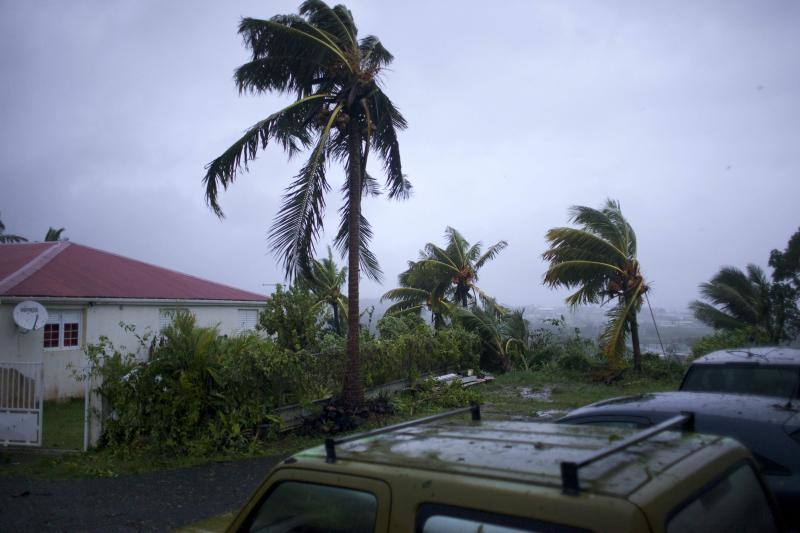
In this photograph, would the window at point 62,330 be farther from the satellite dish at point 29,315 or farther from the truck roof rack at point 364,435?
the truck roof rack at point 364,435

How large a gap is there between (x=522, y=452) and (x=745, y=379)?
15.7 feet

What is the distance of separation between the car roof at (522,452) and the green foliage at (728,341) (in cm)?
1604

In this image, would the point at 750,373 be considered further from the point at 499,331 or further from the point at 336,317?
the point at 336,317

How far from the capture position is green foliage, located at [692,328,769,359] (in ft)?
54.5

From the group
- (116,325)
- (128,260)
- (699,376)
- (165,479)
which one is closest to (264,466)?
(165,479)

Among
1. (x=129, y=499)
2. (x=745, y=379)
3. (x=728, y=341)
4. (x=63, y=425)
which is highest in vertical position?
(x=745, y=379)

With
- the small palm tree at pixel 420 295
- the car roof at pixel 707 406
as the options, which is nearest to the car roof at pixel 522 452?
the car roof at pixel 707 406

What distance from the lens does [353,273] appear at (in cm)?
1138

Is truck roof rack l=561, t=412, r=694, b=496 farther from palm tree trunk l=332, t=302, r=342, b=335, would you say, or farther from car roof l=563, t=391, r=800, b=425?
palm tree trunk l=332, t=302, r=342, b=335

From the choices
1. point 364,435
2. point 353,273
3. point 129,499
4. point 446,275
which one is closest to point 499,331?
point 446,275

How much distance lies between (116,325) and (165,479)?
9875 millimetres

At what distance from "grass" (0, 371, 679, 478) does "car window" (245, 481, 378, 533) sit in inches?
59.3

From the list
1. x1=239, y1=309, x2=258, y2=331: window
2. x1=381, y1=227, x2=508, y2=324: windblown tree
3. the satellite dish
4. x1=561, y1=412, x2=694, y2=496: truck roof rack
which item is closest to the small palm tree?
x1=381, y1=227, x2=508, y2=324: windblown tree

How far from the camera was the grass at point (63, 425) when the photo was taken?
33.2ft
